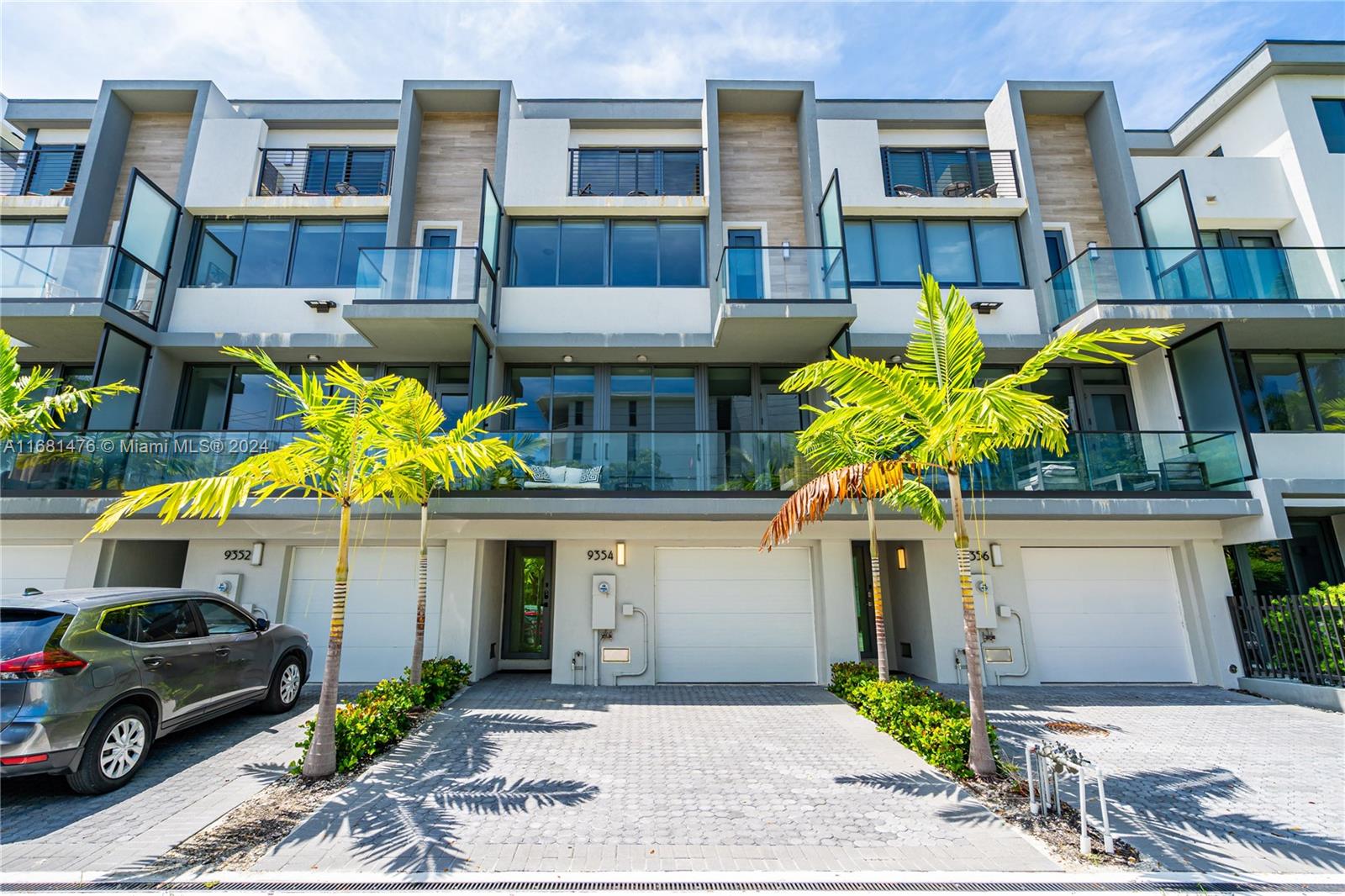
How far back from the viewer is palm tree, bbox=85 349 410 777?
5.26m

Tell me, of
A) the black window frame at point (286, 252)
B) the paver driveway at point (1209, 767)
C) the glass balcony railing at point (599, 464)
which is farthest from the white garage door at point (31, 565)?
the paver driveway at point (1209, 767)

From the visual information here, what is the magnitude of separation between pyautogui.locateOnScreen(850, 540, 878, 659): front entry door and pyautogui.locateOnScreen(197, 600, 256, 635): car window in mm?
9723

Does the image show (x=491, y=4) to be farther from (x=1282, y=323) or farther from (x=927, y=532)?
(x=1282, y=323)

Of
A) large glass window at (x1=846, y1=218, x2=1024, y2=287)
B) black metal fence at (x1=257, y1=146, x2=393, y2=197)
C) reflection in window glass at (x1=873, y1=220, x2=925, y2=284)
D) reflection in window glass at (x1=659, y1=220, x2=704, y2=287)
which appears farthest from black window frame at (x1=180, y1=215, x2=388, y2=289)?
reflection in window glass at (x1=873, y1=220, x2=925, y2=284)

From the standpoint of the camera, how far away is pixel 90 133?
42.1ft

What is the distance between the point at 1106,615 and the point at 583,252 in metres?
12.5

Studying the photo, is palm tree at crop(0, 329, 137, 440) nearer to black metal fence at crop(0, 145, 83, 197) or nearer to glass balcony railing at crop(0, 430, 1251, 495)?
glass balcony railing at crop(0, 430, 1251, 495)

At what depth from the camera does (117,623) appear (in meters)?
5.65

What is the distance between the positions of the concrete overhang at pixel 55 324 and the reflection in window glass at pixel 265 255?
101 inches

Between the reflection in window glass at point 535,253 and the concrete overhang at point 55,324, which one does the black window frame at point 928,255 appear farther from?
the concrete overhang at point 55,324

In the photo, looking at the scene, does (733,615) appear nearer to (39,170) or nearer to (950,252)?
(950,252)

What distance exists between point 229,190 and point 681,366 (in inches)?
422

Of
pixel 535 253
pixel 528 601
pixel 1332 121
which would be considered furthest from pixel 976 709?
pixel 1332 121

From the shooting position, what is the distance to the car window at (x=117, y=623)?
5.51 metres
